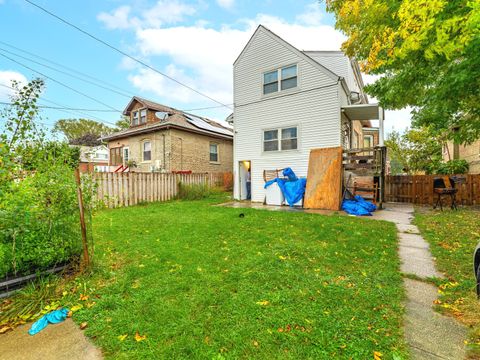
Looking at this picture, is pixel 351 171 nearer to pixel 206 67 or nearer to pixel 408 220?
pixel 408 220

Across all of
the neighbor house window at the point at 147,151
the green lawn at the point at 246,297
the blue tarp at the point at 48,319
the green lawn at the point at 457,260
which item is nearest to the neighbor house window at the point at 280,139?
the green lawn at the point at 457,260

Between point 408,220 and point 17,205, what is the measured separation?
8.54 m

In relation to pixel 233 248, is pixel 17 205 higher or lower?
higher

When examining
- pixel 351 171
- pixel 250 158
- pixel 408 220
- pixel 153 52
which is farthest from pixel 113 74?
pixel 408 220

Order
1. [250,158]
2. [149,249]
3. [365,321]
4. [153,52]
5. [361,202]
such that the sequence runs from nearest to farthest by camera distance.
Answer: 1. [365,321]
2. [149,249]
3. [361,202]
4. [250,158]
5. [153,52]

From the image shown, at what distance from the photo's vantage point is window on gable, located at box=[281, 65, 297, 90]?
10.4 meters

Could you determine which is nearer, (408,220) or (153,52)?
(408,220)

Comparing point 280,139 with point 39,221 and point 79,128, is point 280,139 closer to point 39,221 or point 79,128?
point 39,221

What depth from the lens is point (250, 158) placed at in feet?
38.0

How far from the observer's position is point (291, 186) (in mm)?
9500

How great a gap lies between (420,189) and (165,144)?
1429 cm

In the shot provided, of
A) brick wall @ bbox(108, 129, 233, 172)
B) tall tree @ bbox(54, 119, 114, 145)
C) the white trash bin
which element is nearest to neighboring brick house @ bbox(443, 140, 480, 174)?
the white trash bin

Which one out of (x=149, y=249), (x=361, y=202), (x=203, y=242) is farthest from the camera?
(x=361, y=202)

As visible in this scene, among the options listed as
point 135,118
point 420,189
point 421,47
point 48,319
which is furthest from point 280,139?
point 135,118
